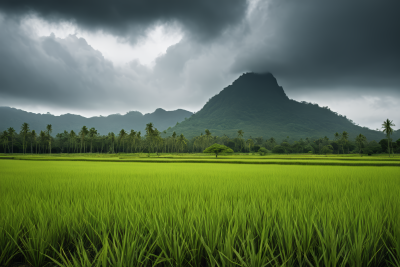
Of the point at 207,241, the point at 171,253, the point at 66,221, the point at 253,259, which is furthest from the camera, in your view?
the point at 66,221

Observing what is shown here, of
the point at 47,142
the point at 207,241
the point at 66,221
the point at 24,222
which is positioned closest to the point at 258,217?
the point at 207,241

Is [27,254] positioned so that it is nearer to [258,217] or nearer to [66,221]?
[66,221]

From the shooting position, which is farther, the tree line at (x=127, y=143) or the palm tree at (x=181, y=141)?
the palm tree at (x=181, y=141)

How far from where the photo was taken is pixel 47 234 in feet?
6.77

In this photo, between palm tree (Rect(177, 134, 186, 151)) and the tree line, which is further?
palm tree (Rect(177, 134, 186, 151))

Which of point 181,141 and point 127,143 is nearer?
point 181,141

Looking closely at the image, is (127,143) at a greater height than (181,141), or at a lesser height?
lesser

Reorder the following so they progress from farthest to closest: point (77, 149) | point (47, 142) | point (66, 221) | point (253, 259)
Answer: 1. point (77, 149)
2. point (47, 142)
3. point (66, 221)
4. point (253, 259)

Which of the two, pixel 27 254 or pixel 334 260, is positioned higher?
pixel 334 260

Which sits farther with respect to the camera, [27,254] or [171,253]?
[27,254]

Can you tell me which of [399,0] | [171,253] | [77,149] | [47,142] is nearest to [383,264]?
[171,253]

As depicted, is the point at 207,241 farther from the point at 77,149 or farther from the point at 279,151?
the point at 77,149

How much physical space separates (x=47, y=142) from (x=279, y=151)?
12962cm

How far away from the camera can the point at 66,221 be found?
7.77 feet
